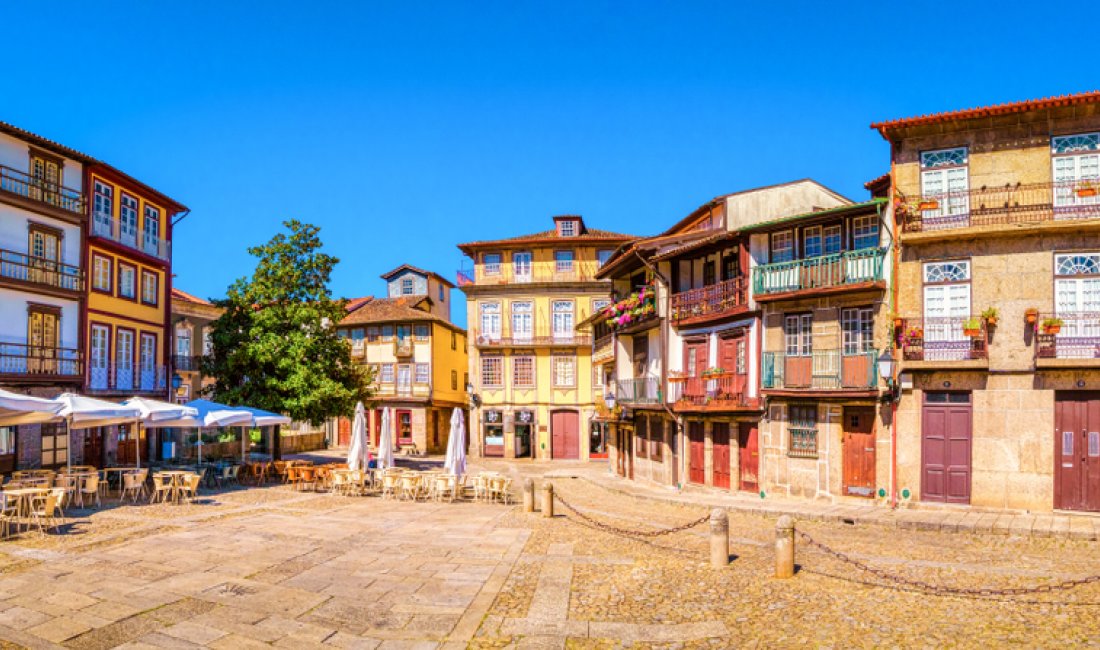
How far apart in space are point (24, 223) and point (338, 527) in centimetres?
1797

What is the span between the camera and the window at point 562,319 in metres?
46.7

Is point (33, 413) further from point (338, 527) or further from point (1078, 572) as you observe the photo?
point (1078, 572)

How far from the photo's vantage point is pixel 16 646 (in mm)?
9031

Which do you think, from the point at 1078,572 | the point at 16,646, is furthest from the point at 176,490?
the point at 1078,572

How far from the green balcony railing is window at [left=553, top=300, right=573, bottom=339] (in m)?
23.4

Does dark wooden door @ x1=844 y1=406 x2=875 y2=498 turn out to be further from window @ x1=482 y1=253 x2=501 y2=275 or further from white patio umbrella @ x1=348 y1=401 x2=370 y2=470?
window @ x1=482 y1=253 x2=501 y2=275

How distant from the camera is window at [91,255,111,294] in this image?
29.9 m

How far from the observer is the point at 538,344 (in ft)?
152

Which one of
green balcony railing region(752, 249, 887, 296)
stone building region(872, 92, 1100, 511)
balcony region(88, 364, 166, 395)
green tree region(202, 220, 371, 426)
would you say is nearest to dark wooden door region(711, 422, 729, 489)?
green balcony railing region(752, 249, 887, 296)

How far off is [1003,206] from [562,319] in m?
29.0

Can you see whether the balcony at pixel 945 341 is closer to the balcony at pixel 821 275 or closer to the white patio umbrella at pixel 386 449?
the balcony at pixel 821 275

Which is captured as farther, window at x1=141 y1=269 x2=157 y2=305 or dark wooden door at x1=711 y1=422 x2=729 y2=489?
window at x1=141 y1=269 x2=157 y2=305

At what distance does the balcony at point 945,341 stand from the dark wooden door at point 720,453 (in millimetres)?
6620

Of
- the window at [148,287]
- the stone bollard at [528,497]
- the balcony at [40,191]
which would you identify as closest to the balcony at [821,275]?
the stone bollard at [528,497]
